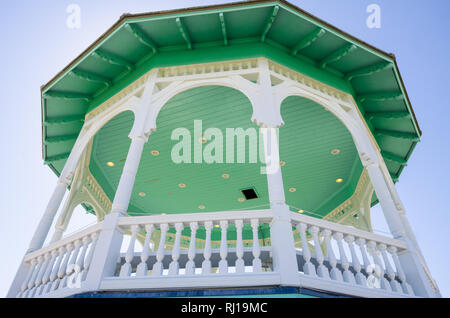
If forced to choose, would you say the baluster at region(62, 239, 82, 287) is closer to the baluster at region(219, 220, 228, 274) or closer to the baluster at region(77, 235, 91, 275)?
the baluster at region(77, 235, 91, 275)

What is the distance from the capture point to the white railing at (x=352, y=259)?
14.1ft

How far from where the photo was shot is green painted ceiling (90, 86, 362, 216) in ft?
25.6

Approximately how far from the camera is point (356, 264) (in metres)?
4.54

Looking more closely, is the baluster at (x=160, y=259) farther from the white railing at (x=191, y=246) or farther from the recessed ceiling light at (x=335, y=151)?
the recessed ceiling light at (x=335, y=151)

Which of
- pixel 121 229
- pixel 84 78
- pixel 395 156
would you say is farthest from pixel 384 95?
pixel 84 78

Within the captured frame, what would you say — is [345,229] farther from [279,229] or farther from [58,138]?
[58,138]

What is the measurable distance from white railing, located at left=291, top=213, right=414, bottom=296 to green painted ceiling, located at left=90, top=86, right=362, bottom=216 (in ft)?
10.2

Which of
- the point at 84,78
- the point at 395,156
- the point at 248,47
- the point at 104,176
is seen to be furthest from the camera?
the point at 104,176

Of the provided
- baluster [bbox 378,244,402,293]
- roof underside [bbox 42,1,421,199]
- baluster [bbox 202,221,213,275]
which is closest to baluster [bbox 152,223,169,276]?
baluster [bbox 202,221,213,275]

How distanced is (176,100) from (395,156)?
6.42m

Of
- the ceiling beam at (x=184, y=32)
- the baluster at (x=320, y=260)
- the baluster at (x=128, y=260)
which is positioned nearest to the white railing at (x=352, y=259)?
the baluster at (x=320, y=260)
